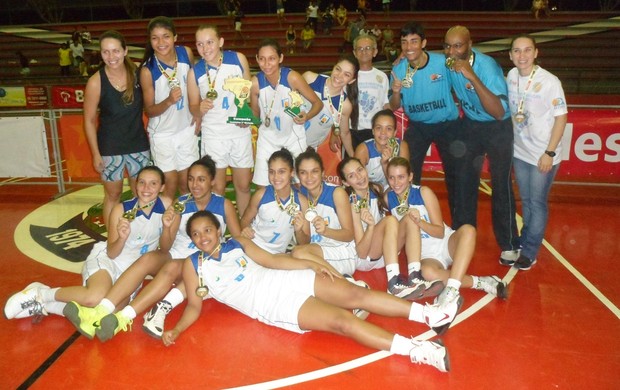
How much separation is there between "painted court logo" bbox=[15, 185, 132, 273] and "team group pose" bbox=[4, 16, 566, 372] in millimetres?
1023

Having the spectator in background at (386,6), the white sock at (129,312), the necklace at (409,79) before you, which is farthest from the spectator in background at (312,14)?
the white sock at (129,312)

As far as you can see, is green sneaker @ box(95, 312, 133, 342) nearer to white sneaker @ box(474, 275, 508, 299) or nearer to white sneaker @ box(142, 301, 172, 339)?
white sneaker @ box(142, 301, 172, 339)

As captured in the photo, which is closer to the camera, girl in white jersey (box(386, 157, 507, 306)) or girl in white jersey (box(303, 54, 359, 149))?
girl in white jersey (box(386, 157, 507, 306))

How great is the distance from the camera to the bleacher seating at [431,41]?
58.1 feet

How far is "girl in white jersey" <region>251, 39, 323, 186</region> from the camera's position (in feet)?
16.5

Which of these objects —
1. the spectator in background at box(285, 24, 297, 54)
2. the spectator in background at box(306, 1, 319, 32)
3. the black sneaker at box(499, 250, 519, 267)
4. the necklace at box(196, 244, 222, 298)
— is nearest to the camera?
the necklace at box(196, 244, 222, 298)

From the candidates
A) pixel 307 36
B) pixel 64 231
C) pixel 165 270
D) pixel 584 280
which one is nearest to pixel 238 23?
pixel 307 36

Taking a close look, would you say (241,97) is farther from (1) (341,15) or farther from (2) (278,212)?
(1) (341,15)

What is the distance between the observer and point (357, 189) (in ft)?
15.5

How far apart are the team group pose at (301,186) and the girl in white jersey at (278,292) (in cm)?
1

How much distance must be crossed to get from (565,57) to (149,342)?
19.3m

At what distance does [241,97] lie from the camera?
506cm

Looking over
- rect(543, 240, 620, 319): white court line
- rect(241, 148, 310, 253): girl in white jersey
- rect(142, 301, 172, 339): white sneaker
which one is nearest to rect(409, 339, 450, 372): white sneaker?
rect(241, 148, 310, 253): girl in white jersey

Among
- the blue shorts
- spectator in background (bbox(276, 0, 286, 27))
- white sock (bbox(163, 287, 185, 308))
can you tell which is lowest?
white sock (bbox(163, 287, 185, 308))
